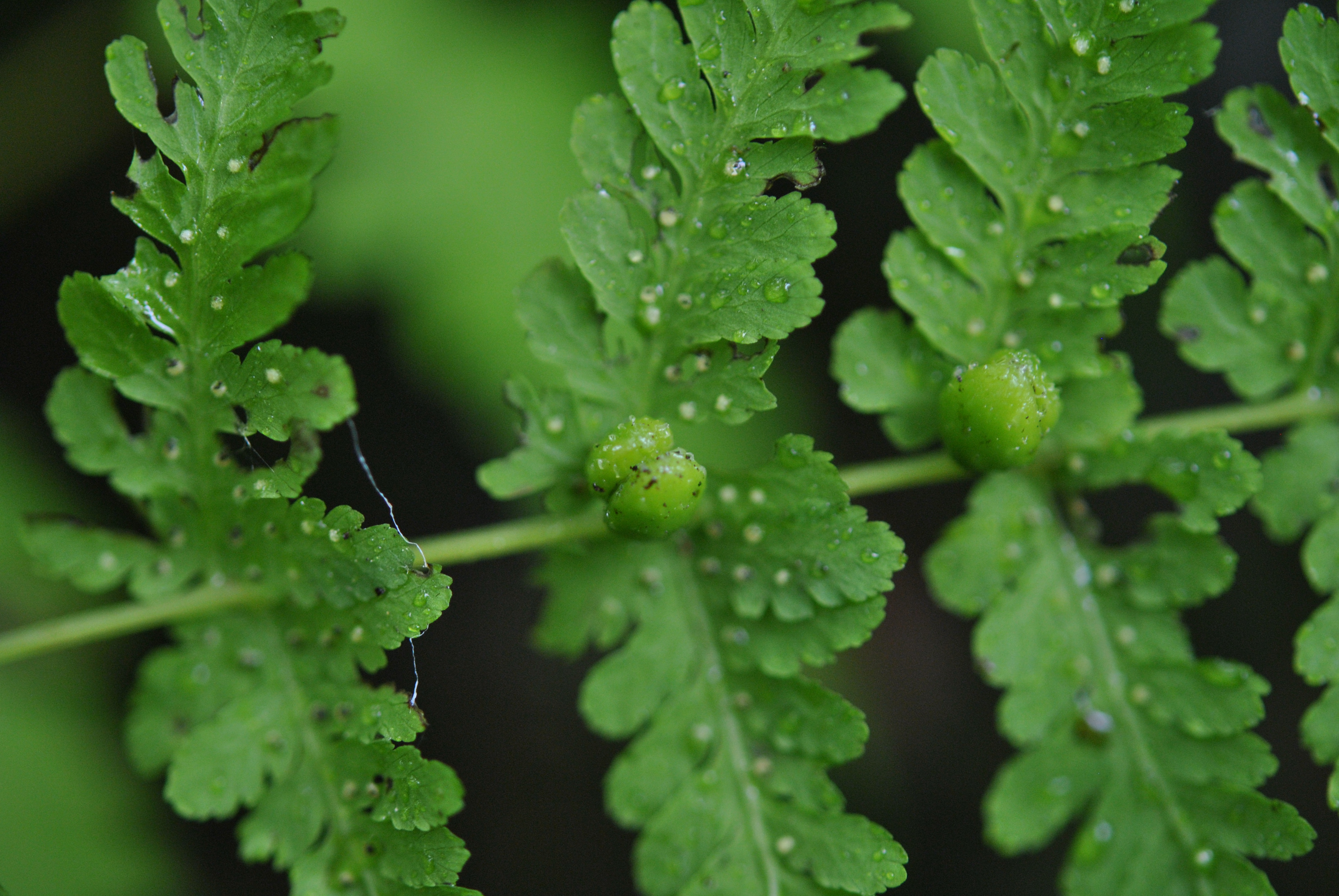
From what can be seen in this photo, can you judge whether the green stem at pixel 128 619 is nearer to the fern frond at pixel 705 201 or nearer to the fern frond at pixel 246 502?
the fern frond at pixel 246 502

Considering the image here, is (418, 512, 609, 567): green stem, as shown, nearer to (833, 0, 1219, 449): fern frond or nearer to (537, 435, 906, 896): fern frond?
(537, 435, 906, 896): fern frond

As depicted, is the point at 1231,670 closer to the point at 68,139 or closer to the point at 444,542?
the point at 444,542

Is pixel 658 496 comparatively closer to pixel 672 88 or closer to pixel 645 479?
pixel 645 479

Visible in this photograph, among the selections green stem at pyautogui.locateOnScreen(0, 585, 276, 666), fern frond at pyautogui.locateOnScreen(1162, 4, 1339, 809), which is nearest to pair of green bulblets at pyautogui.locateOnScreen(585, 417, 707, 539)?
green stem at pyautogui.locateOnScreen(0, 585, 276, 666)

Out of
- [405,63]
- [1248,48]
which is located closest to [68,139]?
[405,63]

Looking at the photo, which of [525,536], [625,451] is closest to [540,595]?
[525,536]

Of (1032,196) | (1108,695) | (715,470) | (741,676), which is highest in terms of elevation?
(1032,196)

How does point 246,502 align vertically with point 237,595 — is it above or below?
above
